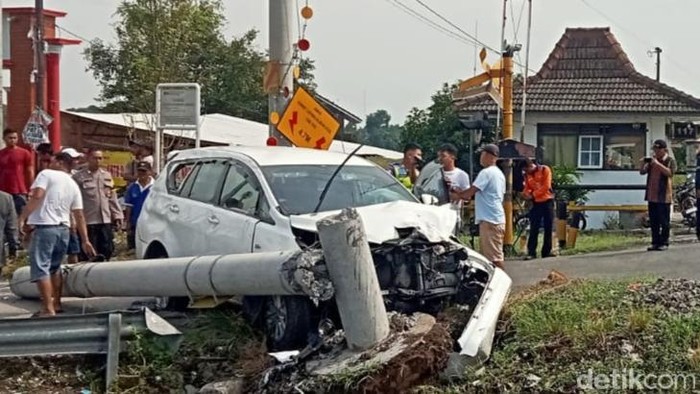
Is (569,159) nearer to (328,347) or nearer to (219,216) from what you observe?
(219,216)

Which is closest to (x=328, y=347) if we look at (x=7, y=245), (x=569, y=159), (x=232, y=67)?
(x=7, y=245)

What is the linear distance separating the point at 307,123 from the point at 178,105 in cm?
517

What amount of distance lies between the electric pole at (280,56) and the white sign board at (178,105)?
159 inches

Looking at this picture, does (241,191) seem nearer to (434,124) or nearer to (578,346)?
(578,346)

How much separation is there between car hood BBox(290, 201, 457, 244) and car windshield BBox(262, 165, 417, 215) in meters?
0.35

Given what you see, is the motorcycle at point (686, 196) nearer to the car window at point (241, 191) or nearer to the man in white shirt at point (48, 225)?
the car window at point (241, 191)

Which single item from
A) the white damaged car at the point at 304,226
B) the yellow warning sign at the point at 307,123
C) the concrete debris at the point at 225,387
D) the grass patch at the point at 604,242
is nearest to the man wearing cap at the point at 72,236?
the white damaged car at the point at 304,226

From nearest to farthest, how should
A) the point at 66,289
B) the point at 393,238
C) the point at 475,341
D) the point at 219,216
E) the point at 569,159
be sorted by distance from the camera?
the point at 475,341 → the point at 393,238 → the point at 219,216 → the point at 66,289 → the point at 569,159

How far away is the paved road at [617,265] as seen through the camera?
44.1 ft

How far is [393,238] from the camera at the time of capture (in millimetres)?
9031

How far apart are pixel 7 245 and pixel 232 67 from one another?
122 ft

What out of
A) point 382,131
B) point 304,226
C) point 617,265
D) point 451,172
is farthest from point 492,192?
point 382,131

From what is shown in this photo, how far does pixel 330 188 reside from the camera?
33.8 feet

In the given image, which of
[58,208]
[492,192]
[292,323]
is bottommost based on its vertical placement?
[292,323]
